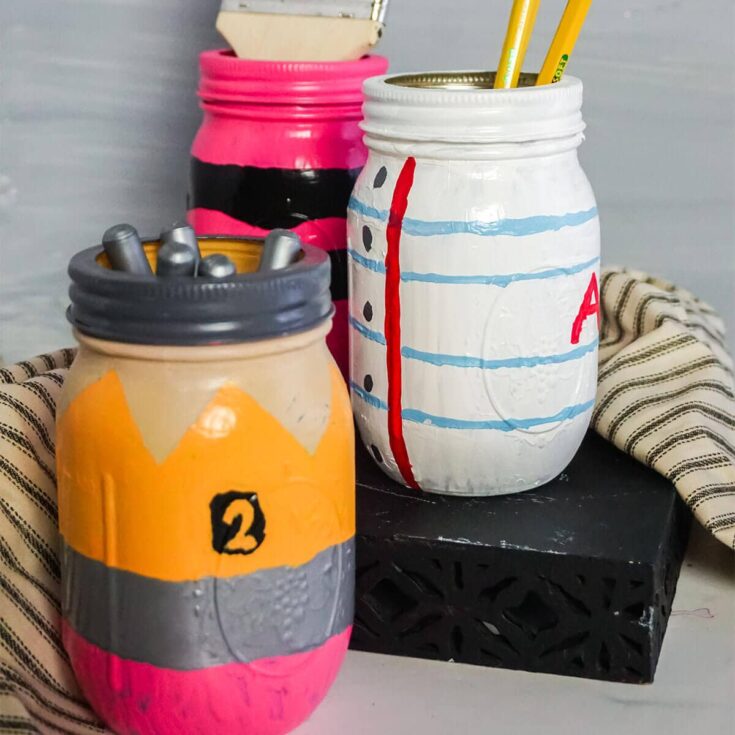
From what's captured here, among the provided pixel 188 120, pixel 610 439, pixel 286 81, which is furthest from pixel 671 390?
pixel 188 120

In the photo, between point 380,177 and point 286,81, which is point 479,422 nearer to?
point 380,177

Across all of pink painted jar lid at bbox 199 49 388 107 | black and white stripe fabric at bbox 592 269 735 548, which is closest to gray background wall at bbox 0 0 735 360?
black and white stripe fabric at bbox 592 269 735 548

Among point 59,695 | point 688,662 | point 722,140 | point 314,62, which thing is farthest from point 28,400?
point 722,140

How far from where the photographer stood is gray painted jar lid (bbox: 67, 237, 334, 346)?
47 centimetres

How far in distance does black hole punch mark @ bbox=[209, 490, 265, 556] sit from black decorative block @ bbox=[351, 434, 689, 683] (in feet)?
0.42

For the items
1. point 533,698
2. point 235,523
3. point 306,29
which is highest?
point 306,29

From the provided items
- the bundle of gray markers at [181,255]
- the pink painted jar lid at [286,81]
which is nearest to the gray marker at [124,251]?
the bundle of gray markers at [181,255]

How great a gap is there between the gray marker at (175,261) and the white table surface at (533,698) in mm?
219

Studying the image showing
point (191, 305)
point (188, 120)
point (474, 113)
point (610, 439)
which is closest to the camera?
point (191, 305)

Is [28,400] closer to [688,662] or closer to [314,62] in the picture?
[314,62]

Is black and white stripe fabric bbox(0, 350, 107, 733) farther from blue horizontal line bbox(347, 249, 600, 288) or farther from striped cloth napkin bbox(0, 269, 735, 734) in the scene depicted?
blue horizontal line bbox(347, 249, 600, 288)

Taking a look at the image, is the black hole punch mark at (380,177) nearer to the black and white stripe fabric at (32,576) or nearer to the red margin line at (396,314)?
the red margin line at (396,314)

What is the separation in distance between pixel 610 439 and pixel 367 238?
0.65 feet

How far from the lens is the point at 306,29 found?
0.76m
